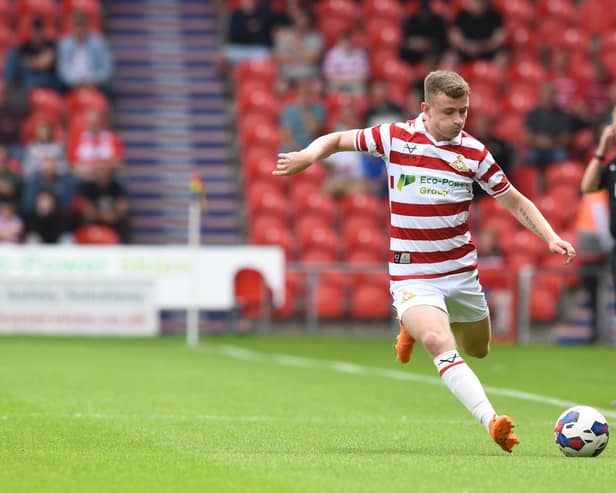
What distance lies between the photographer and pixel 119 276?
21062 mm

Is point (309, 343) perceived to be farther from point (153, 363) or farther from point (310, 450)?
point (310, 450)

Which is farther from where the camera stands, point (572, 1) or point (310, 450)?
point (572, 1)

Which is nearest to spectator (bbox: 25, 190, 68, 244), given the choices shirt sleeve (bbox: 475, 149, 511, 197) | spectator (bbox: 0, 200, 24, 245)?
spectator (bbox: 0, 200, 24, 245)

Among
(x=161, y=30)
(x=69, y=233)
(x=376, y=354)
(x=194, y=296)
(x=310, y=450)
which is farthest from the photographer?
(x=161, y=30)

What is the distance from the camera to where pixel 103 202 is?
2214 cm

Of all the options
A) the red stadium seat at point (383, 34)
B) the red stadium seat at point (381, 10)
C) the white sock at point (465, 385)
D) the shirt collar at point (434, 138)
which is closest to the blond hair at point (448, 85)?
the shirt collar at point (434, 138)

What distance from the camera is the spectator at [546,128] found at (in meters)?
23.9

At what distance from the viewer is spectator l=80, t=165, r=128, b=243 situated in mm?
22062

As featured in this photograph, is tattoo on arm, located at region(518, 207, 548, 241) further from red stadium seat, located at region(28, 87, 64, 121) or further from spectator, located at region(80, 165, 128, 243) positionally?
red stadium seat, located at region(28, 87, 64, 121)

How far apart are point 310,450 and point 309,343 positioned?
1258 cm

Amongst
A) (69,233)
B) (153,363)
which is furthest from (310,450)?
(69,233)

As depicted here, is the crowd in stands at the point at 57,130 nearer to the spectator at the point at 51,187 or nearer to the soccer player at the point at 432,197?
the spectator at the point at 51,187

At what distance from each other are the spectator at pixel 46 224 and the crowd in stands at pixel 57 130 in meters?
0.01

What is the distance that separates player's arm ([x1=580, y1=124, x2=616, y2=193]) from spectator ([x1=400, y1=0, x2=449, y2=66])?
14114 millimetres
